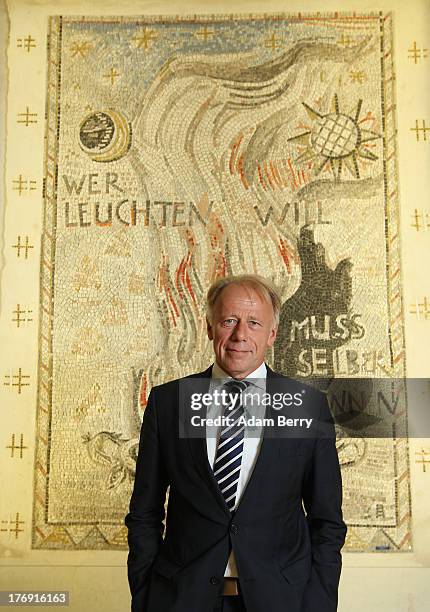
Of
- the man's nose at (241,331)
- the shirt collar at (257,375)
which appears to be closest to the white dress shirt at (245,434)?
the shirt collar at (257,375)

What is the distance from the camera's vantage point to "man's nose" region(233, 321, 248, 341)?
2379 millimetres

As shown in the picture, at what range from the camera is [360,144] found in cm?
427

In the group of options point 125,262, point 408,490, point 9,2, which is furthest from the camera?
point 9,2

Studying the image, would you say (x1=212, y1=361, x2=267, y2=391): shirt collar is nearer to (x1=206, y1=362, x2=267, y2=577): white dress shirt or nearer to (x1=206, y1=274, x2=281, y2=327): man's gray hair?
(x1=206, y1=362, x2=267, y2=577): white dress shirt

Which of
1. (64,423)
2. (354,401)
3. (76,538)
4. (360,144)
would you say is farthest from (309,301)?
(76,538)

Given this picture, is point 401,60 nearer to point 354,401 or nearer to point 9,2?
point 354,401

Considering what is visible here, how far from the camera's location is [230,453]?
229cm

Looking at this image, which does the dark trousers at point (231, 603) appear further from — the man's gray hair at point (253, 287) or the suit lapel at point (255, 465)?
the man's gray hair at point (253, 287)

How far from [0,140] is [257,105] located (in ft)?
4.99

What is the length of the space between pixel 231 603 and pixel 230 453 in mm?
439

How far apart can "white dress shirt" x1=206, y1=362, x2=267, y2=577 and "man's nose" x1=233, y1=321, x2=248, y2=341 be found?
13cm

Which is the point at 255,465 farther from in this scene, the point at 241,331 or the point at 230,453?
the point at 241,331

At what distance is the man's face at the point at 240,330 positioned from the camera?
239 cm

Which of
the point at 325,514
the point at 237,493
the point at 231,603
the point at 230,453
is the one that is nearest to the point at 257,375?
the point at 230,453
